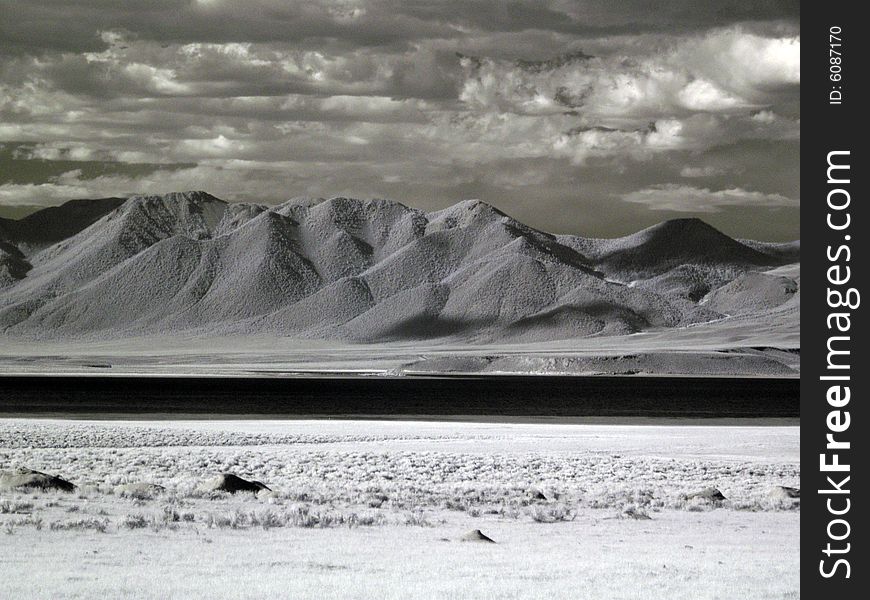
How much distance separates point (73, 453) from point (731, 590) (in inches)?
1063

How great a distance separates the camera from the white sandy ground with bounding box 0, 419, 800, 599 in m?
16.8

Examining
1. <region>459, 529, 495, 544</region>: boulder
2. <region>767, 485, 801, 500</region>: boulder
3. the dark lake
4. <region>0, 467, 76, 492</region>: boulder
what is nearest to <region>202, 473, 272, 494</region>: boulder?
<region>0, 467, 76, 492</region>: boulder

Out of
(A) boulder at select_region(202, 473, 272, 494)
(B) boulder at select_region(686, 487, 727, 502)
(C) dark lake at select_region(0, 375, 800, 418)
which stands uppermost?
(A) boulder at select_region(202, 473, 272, 494)

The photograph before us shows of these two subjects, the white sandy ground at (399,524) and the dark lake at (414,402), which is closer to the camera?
the white sandy ground at (399,524)

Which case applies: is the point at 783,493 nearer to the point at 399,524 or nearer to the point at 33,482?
the point at 399,524

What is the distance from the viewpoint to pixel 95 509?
24188 mm

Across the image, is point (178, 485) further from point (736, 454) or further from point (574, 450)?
point (736, 454)

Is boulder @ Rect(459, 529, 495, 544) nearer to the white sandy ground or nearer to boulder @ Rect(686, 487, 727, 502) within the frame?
the white sandy ground

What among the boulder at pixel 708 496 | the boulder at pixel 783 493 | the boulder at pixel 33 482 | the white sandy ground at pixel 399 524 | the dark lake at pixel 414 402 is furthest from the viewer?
the dark lake at pixel 414 402

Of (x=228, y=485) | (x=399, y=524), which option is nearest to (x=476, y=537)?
(x=399, y=524)

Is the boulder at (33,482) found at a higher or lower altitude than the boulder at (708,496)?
higher

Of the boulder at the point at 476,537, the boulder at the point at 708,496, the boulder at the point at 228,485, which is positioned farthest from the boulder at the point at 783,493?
the boulder at the point at 228,485

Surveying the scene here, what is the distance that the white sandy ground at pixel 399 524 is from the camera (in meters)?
16.8

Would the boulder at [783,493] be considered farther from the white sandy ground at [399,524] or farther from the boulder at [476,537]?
the boulder at [476,537]
